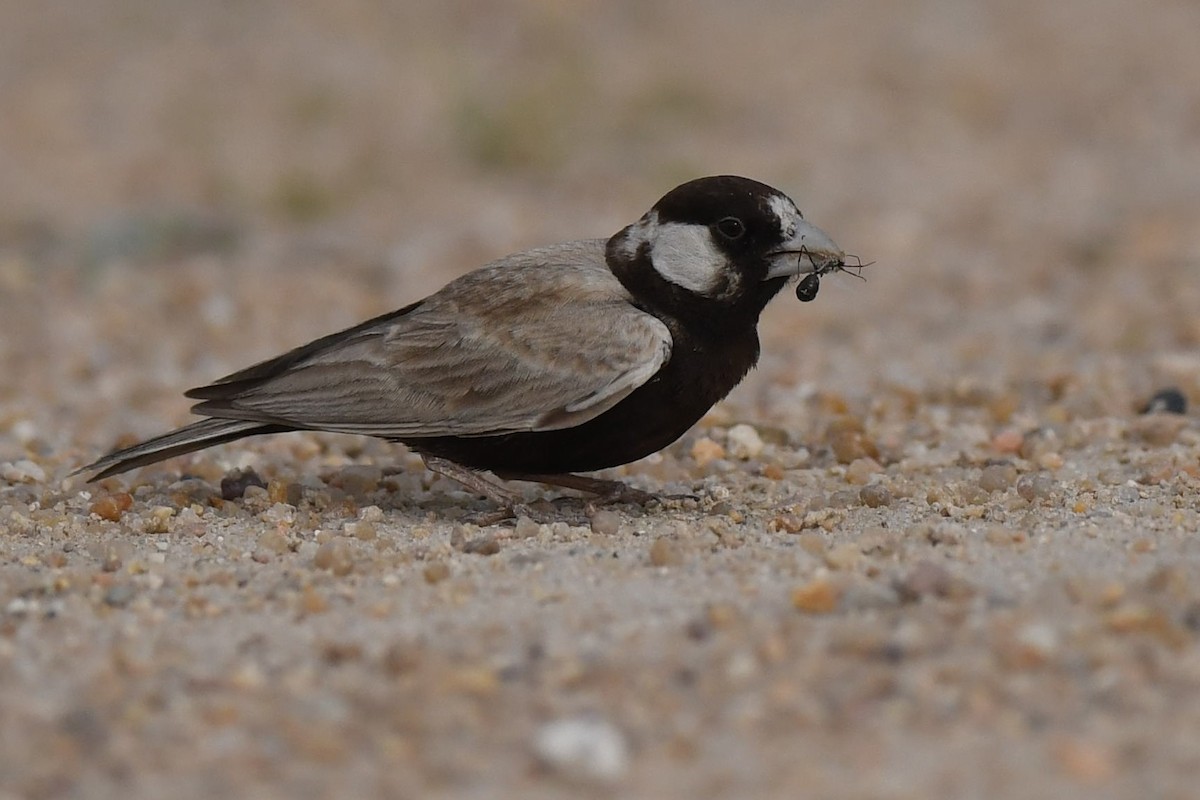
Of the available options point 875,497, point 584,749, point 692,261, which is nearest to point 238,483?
point 692,261

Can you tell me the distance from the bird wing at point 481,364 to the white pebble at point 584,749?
5.86ft

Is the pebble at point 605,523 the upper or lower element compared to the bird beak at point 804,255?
lower

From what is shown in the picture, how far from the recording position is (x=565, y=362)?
4797mm

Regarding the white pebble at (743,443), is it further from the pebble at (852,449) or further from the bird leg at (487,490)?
the bird leg at (487,490)

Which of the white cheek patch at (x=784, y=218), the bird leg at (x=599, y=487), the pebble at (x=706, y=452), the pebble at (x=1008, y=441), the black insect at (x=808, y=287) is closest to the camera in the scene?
the white cheek patch at (x=784, y=218)

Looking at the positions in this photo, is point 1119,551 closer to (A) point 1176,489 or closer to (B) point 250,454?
(A) point 1176,489

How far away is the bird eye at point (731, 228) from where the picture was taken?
16.0 ft

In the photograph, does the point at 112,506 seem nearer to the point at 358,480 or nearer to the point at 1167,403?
the point at 358,480

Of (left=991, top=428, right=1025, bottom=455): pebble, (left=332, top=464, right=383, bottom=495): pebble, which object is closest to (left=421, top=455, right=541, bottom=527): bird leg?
(left=332, top=464, right=383, bottom=495): pebble

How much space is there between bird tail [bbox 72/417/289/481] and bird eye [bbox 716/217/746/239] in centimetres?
149

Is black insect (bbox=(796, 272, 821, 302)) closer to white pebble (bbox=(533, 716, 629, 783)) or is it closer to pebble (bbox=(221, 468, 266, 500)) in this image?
pebble (bbox=(221, 468, 266, 500))

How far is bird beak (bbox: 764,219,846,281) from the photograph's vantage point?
4.86m

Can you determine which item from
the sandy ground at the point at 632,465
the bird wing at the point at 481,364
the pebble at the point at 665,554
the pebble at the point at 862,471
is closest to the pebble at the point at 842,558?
the sandy ground at the point at 632,465

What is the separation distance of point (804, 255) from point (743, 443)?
1234 millimetres
